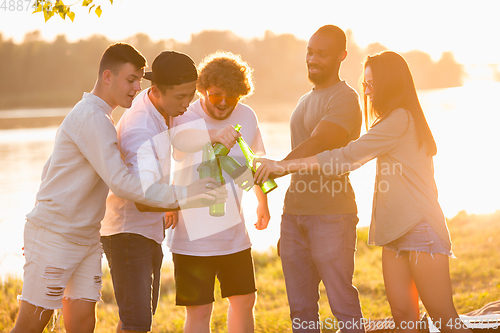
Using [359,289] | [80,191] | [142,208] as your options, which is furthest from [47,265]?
[359,289]

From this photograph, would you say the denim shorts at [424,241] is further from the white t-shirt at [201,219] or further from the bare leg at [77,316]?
the bare leg at [77,316]

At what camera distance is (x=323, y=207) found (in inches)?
129

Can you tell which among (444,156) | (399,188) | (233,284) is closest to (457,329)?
(399,188)

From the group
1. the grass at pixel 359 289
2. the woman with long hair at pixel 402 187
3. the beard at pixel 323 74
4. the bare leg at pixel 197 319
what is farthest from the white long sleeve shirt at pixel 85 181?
the grass at pixel 359 289

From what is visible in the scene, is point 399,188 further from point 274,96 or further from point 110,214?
point 274,96

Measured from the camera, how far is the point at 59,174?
2738 millimetres

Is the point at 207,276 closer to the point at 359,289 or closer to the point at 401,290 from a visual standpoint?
the point at 401,290

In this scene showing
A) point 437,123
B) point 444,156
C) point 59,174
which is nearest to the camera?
point 59,174

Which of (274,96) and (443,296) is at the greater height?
(274,96)

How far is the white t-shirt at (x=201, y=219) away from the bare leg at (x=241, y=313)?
381 mm

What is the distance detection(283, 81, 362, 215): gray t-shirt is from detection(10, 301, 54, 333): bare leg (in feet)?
5.58

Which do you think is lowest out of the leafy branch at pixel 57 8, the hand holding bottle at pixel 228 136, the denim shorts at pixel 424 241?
the denim shorts at pixel 424 241

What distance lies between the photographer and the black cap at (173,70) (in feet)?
9.43

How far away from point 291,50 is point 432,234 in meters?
75.7
